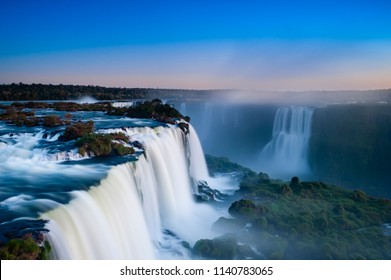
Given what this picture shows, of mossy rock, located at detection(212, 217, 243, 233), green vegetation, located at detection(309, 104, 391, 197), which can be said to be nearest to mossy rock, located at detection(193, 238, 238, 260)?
mossy rock, located at detection(212, 217, 243, 233)

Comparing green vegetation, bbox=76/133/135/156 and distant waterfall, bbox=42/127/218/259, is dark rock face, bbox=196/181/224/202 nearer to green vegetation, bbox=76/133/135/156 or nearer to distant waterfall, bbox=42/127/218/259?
distant waterfall, bbox=42/127/218/259

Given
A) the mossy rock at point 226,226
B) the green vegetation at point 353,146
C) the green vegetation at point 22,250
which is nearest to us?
the green vegetation at point 22,250

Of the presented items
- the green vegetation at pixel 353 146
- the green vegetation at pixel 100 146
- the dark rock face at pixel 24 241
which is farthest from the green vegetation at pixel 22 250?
the green vegetation at pixel 353 146

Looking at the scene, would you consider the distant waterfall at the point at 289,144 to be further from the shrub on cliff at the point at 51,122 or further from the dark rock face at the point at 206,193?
the shrub on cliff at the point at 51,122
